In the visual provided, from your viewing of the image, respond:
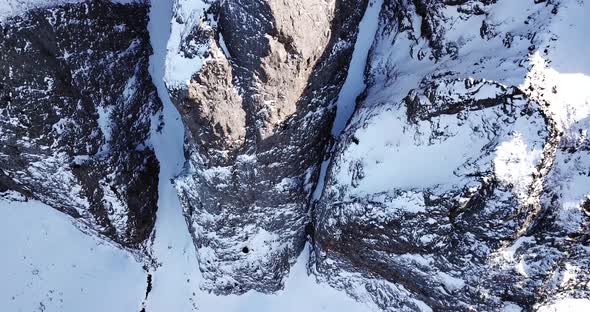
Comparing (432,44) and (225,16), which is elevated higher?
(432,44)

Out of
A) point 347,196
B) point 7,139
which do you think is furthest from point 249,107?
point 7,139

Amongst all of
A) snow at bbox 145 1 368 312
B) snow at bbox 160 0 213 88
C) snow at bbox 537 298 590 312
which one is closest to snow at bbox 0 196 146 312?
snow at bbox 145 1 368 312

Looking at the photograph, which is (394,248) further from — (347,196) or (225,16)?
(225,16)

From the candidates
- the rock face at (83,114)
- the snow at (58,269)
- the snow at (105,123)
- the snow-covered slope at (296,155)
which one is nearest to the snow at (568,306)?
the snow-covered slope at (296,155)

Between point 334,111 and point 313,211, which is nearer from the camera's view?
point 334,111

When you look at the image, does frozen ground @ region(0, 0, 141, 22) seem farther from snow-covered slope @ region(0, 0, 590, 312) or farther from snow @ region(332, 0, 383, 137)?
snow @ region(332, 0, 383, 137)

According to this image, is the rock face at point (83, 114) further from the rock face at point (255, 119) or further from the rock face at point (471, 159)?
the rock face at point (471, 159)

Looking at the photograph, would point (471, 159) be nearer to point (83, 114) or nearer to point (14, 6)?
point (83, 114)
